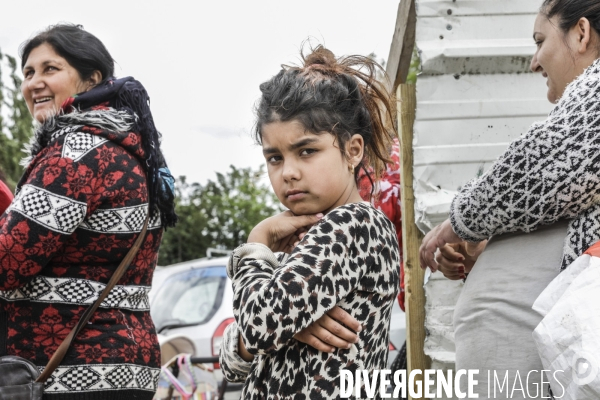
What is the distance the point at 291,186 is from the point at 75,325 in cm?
98

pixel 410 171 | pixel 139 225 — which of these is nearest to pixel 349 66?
pixel 139 225

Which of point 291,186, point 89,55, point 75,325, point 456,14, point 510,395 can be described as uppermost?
point 456,14

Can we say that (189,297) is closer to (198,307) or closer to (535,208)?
(198,307)

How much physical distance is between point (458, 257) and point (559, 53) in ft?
2.36

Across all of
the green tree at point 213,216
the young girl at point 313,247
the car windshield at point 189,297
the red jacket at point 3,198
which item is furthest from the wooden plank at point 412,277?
the green tree at point 213,216

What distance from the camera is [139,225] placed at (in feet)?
8.64

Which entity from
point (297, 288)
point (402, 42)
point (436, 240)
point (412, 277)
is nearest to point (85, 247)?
point (297, 288)

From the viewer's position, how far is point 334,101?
205 centimetres

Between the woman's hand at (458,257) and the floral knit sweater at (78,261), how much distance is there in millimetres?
1060

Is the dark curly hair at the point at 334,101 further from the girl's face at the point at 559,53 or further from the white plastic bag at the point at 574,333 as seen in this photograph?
the white plastic bag at the point at 574,333

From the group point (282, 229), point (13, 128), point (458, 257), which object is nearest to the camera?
point (282, 229)

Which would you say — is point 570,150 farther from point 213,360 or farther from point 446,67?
point 213,360

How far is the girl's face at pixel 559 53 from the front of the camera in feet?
7.02

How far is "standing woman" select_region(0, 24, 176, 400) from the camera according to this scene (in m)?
2.41
